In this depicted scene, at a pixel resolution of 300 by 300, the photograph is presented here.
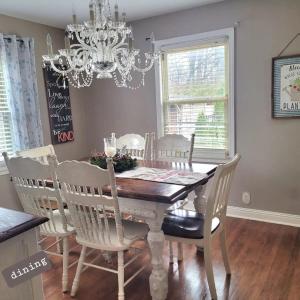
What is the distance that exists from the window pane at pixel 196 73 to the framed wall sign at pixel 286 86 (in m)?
0.56

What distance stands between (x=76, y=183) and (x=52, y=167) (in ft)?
0.85

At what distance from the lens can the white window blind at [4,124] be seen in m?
3.28

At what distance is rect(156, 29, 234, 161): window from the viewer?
130 inches

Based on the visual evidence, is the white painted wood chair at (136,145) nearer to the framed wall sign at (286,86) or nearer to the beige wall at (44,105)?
the beige wall at (44,105)

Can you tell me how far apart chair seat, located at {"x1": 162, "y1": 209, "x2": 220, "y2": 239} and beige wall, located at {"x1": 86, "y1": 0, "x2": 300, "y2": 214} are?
132 centimetres

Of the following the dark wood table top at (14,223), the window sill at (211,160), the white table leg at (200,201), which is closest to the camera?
the dark wood table top at (14,223)

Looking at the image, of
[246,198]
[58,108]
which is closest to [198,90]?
[246,198]

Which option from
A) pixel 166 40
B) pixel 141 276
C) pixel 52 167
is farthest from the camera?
pixel 166 40

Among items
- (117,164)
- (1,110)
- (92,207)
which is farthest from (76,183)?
(1,110)

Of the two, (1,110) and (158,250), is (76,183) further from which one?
(1,110)

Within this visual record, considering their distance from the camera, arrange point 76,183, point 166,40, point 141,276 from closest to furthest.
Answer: point 76,183 < point 141,276 < point 166,40

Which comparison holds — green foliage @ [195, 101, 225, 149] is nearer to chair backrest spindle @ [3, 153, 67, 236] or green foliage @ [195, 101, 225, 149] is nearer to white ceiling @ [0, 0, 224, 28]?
white ceiling @ [0, 0, 224, 28]

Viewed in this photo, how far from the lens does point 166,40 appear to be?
3.55 meters

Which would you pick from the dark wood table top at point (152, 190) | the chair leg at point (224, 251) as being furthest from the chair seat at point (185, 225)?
the dark wood table top at point (152, 190)
